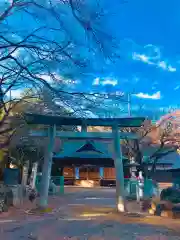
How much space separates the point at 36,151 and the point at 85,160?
27.7 feet

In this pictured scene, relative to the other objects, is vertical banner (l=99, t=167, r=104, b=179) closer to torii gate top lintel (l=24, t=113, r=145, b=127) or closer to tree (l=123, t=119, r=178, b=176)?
tree (l=123, t=119, r=178, b=176)

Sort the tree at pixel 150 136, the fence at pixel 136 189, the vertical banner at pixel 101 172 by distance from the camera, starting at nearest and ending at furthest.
Answer: the fence at pixel 136 189, the tree at pixel 150 136, the vertical banner at pixel 101 172

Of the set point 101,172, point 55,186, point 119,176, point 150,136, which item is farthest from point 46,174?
point 101,172

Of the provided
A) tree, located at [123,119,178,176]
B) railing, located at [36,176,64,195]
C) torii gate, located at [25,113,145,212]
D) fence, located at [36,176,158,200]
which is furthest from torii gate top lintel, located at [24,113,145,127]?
tree, located at [123,119,178,176]

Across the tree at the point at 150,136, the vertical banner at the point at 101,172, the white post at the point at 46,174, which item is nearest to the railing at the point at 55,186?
the tree at the point at 150,136

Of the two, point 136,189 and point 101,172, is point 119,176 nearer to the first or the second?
point 136,189

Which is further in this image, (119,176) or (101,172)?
(101,172)

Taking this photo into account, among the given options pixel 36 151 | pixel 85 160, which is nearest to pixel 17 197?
pixel 36 151

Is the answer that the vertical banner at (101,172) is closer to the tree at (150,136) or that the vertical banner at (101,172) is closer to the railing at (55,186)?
the tree at (150,136)

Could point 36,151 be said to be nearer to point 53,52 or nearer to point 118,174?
point 118,174

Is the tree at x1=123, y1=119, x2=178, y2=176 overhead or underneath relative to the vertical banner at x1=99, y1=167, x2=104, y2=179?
overhead

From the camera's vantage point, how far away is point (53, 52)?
7.30 metres

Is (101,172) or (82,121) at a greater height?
(82,121)

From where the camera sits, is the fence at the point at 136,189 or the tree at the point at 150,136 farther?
the tree at the point at 150,136
